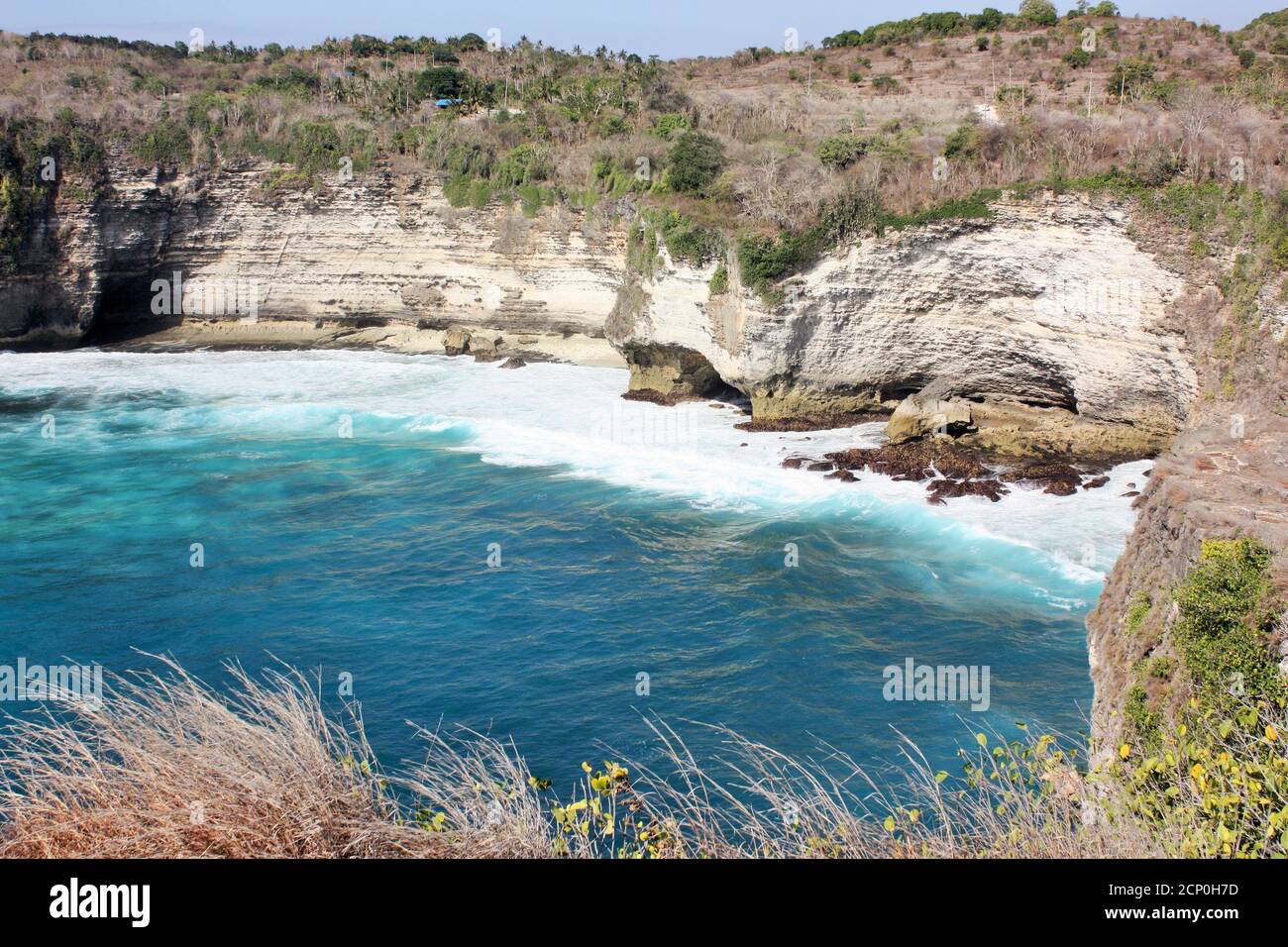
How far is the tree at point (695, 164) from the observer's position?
36.6m

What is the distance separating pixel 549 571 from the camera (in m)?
23.9

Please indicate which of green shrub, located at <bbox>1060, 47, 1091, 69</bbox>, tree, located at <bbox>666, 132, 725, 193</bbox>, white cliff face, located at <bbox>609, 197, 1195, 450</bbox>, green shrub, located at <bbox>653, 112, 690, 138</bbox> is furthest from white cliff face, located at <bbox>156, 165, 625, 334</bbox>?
green shrub, located at <bbox>1060, 47, 1091, 69</bbox>

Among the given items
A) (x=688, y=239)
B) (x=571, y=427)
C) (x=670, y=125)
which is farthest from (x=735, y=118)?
(x=571, y=427)

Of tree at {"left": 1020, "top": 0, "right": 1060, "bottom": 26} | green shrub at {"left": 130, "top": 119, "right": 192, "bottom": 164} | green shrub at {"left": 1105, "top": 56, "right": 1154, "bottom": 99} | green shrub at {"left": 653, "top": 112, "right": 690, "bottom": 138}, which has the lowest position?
green shrub at {"left": 130, "top": 119, "right": 192, "bottom": 164}

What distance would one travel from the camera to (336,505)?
2867 cm

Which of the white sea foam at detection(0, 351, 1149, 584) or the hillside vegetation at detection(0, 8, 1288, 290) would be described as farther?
the hillside vegetation at detection(0, 8, 1288, 290)

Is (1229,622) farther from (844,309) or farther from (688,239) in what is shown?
(688,239)

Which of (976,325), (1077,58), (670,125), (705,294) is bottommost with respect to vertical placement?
(976,325)

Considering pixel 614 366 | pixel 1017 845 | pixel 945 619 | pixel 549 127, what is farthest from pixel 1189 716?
pixel 549 127

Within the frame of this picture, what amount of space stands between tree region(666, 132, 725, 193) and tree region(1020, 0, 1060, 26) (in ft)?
108

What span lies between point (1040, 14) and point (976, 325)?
1501 inches

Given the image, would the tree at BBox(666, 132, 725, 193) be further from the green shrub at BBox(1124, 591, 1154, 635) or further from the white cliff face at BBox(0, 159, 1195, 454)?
the green shrub at BBox(1124, 591, 1154, 635)

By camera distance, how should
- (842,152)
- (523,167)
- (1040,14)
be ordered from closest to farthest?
(842,152), (523,167), (1040,14)

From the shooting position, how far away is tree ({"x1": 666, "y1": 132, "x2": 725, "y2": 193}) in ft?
120
